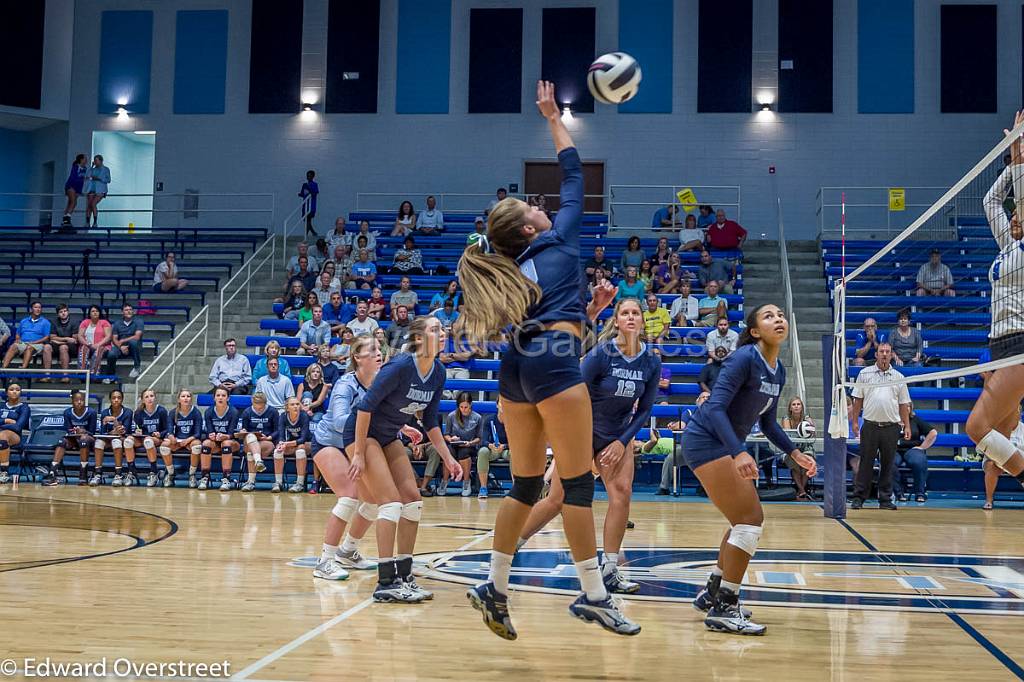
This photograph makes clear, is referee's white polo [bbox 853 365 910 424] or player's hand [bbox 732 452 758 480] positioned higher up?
referee's white polo [bbox 853 365 910 424]

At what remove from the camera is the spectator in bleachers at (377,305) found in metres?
16.8

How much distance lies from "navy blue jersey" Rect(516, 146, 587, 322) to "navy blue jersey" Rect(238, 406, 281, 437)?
1032cm

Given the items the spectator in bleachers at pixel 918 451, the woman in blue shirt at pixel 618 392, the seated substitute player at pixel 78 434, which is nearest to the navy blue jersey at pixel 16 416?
the seated substitute player at pixel 78 434

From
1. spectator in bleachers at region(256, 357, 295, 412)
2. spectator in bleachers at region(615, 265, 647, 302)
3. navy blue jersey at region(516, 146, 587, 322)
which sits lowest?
spectator in bleachers at region(256, 357, 295, 412)

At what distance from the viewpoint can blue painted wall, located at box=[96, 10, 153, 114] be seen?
23.7 meters

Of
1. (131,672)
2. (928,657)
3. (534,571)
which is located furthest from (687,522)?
(131,672)

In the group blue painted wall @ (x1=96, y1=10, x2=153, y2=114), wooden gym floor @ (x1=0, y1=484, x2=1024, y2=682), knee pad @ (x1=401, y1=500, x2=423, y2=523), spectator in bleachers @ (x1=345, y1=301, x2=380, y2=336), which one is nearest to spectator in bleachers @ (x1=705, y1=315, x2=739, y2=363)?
spectator in bleachers @ (x1=345, y1=301, x2=380, y2=336)

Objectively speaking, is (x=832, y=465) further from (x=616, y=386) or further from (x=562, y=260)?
(x=562, y=260)

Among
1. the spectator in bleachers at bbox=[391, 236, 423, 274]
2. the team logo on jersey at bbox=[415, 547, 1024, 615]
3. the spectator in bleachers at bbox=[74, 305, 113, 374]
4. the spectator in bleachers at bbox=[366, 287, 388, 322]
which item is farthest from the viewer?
the spectator in bleachers at bbox=[391, 236, 423, 274]

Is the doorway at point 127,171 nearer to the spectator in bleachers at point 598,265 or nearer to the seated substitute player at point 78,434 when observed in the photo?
the seated substitute player at point 78,434

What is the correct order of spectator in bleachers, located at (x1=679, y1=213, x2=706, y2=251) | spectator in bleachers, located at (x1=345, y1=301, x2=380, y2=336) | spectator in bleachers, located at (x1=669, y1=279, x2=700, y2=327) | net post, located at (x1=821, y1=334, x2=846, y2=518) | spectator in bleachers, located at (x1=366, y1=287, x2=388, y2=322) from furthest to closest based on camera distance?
spectator in bleachers, located at (x1=679, y1=213, x2=706, y2=251)
spectator in bleachers, located at (x1=366, y1=287, x2=388, y2=322)
spectator in bleachers, located at (x1=669, y1=279, x2=700, y2=327)
spectator in bleachers, located at (x1=345, y1=301, x2=380, y2=336)
net post, located at (x1=821, y1=334, x2=846, y2=518)

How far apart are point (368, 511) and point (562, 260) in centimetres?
290

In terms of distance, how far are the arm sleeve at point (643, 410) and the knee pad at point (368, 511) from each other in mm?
1673

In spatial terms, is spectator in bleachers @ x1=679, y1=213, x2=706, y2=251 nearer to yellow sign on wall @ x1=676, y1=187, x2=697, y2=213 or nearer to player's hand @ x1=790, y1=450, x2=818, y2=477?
yellow sign on wall @ x1=676, y1=187, x2=697, y2=213
